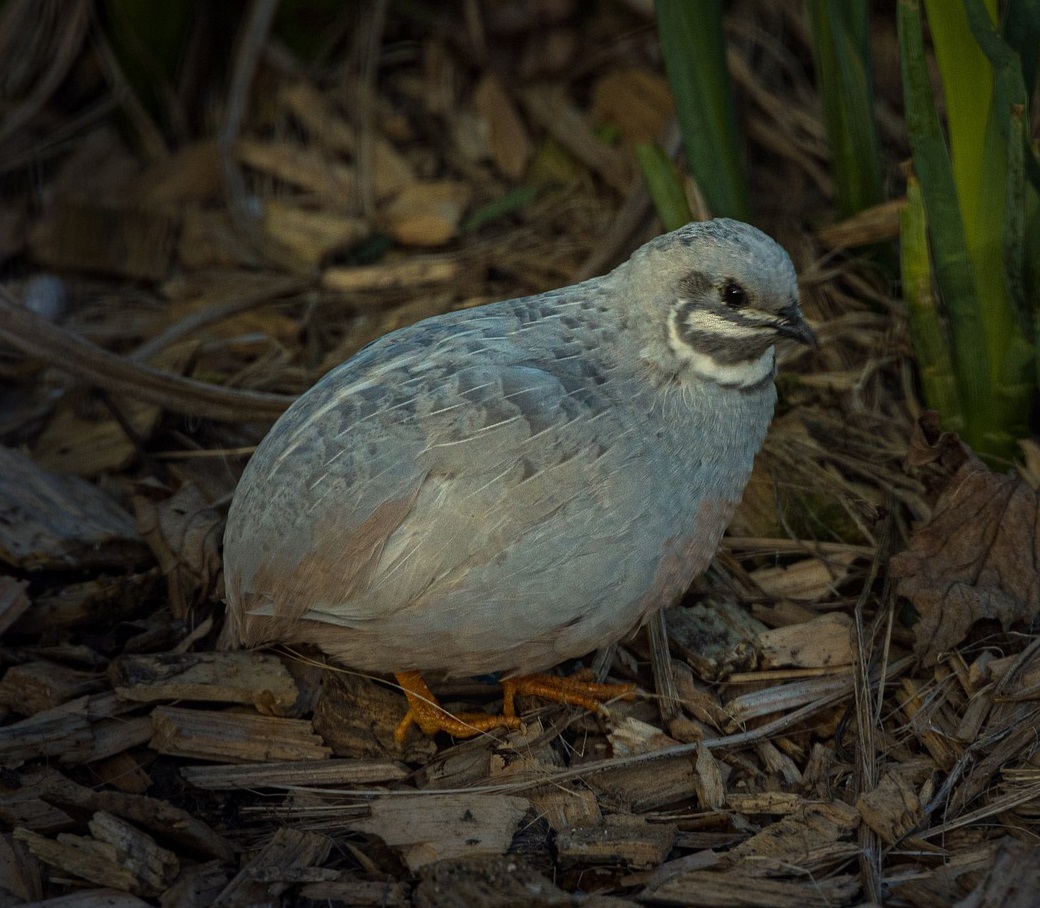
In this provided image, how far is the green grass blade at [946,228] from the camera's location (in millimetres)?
3275

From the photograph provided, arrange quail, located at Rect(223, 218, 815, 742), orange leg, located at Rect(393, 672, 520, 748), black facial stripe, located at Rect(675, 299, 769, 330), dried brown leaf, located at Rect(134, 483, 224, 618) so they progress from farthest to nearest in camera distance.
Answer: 1. dried brown leaf, located at Rect(134, 483, 224, 618)
2. orange leg, located at Rect(393, 672, 520, 748)
3. black facial stripe, located at Rect(675, 299, 769, 330)
4. quail, located at Rect(223, 218, 815, 742)

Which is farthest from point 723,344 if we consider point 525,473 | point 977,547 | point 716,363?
point 977,547

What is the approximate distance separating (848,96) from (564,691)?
216 cm

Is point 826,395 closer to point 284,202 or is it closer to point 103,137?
point 284,202

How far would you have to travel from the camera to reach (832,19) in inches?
146

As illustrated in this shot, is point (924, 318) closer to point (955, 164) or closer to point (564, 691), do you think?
point (955, 164)

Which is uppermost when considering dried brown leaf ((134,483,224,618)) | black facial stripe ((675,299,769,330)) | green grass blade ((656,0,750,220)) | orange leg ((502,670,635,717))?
green grass blade ((656,0,750,220))

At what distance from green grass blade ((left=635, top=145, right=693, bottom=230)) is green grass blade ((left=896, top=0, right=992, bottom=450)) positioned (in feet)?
2.64

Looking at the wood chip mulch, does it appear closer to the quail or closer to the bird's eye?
the quail

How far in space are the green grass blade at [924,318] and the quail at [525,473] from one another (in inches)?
23.8

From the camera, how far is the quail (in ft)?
9.27

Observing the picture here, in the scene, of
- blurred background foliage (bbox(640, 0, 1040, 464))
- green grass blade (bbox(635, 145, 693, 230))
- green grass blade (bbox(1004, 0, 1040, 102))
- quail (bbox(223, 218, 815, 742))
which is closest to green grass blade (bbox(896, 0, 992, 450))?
blurred background foliage (bbox(640, 0, 1040, 464))

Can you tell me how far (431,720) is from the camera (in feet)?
10.6

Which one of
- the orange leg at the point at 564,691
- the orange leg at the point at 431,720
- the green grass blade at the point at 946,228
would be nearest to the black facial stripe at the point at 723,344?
the green grass blade at the point at 946,228
